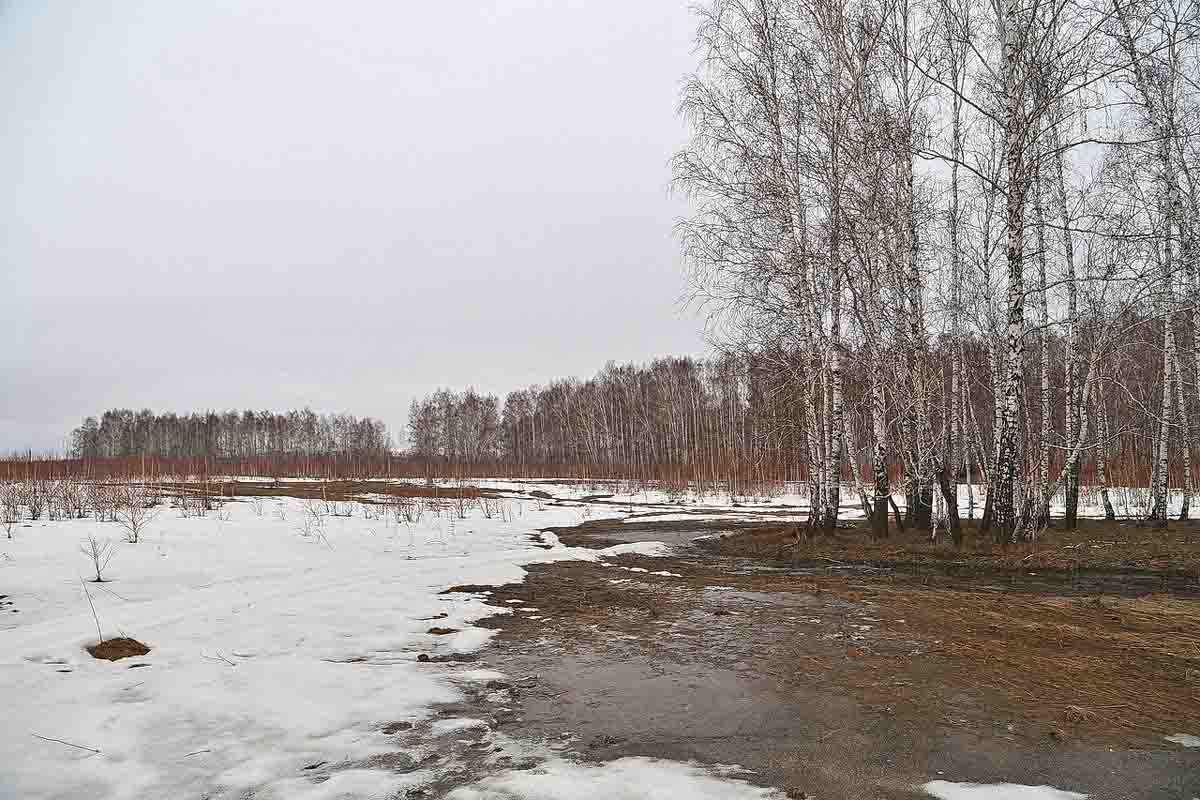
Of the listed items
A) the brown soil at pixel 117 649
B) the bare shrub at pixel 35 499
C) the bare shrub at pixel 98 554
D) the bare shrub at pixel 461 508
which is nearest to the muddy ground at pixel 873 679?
the brown soil at pixel 117 649

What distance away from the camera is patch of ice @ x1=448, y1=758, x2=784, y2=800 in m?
2.78

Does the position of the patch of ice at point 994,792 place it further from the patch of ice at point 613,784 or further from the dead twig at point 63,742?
the dead twig at point 63,742

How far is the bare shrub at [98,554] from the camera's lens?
24.8 feet

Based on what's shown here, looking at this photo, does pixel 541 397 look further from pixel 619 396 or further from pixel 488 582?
pixel 488 582

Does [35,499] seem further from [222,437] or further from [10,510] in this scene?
[222,437]

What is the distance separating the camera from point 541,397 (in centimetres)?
7475

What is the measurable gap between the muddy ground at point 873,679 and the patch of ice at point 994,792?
8cm

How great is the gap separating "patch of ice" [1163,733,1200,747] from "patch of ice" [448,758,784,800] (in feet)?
7.03

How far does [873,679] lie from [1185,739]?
1.53 m

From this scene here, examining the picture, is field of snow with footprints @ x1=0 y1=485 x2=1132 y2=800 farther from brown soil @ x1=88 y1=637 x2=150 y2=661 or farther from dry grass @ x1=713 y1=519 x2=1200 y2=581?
dry grass @ x1=713 y1=519 x2=1200 y2=581

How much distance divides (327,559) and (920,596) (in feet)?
26.9

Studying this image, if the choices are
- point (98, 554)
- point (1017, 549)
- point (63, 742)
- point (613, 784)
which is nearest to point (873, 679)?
point (613, 784)

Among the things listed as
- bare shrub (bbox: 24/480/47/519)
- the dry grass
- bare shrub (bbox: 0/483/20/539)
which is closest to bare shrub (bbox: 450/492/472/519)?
the dry grass

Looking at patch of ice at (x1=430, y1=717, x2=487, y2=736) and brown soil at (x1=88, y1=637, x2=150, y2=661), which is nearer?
patch of ice at (x1=430, y1=717, x2=487, y2=736)
